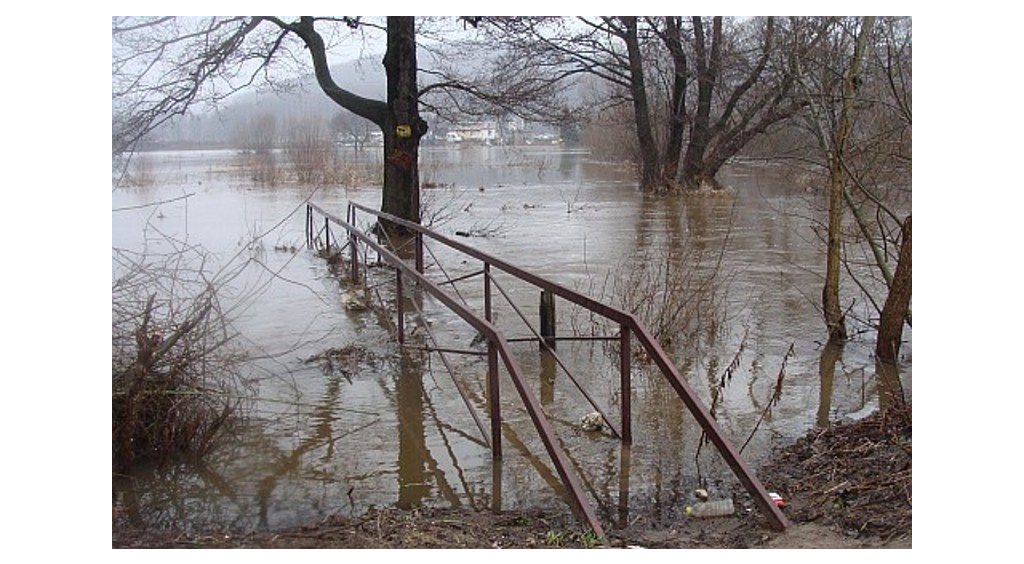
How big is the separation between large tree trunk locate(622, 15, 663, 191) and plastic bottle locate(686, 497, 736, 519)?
1390cm

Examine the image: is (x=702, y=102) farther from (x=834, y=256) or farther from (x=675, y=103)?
(x=834, y=256)

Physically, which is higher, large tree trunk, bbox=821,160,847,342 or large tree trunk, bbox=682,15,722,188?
large tree trunk, bbox=682,15,722,188

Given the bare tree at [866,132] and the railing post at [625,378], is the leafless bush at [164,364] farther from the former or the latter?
the bare tree at [866,132]

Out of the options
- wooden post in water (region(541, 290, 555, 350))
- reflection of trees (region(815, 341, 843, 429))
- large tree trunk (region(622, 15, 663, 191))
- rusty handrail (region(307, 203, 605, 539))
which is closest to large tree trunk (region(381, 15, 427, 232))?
large tree trunk (region(622, 15, 663, 191))

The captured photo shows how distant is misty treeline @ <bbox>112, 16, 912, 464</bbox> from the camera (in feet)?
23.2

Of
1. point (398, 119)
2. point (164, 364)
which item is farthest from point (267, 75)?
point (164, 364)

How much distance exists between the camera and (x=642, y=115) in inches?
846

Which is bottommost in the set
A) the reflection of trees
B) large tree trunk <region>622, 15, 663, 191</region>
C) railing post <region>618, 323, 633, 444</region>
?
the reflection of trees

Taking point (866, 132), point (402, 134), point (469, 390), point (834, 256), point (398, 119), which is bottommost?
point (469, 390)

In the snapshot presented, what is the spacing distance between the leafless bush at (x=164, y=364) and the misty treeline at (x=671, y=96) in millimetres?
1374

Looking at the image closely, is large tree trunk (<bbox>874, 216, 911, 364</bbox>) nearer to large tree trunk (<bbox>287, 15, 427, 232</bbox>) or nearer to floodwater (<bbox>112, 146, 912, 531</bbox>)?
floodwater (<bbox>112, 146, 912, 531</bbox>)

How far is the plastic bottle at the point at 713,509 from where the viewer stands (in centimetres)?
430

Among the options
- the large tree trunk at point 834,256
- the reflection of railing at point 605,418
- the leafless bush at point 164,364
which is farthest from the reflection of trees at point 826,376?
the leafless bush at point 164,364

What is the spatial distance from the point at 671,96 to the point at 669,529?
704 inches
